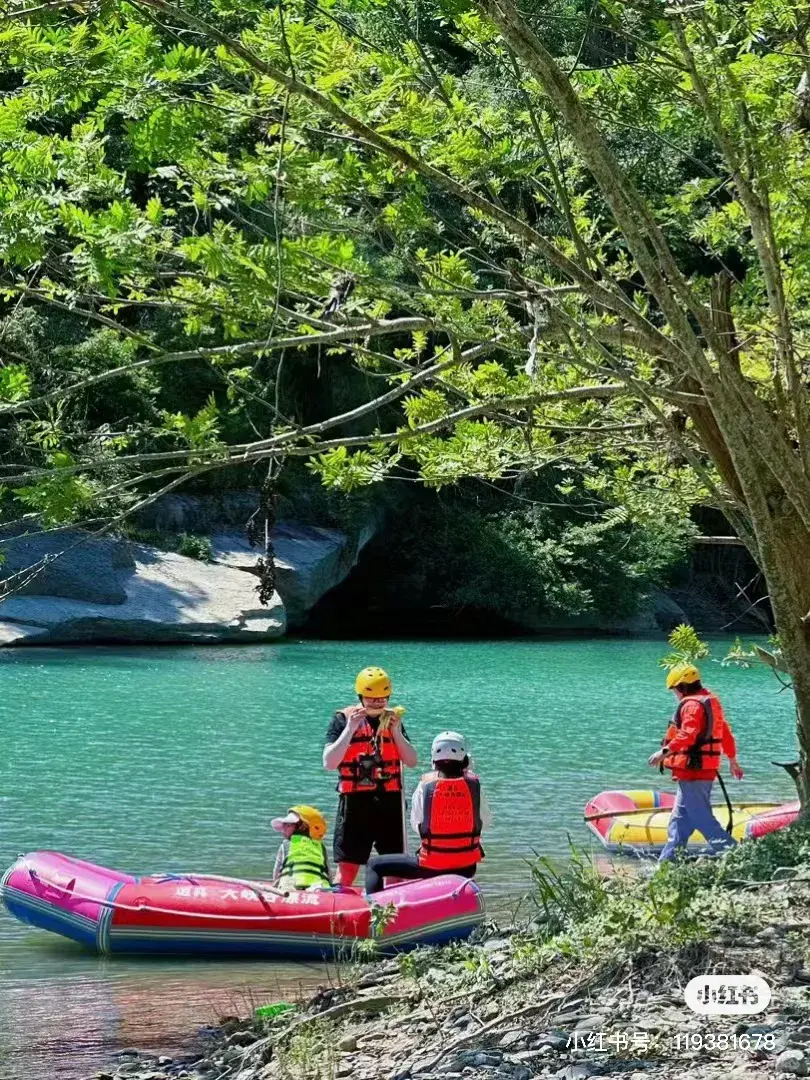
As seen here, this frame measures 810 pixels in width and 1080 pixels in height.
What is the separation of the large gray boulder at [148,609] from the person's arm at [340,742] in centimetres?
1427

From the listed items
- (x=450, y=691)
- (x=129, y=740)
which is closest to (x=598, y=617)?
(x=450, y=691)

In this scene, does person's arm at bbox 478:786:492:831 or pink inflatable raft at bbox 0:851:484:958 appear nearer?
pink inflatable raft at bbox 0:851:484:958

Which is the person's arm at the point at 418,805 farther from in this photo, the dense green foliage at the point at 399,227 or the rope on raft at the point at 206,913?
the dense green foliage at the point at 399,227

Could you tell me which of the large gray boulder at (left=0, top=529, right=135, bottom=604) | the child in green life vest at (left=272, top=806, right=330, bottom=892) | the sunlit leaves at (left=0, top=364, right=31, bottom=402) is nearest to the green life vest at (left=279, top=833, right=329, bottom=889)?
the child in green life vest at (left=272, top=806, right=330, bottom=892)

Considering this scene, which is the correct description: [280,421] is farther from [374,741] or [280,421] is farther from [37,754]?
[37,754]

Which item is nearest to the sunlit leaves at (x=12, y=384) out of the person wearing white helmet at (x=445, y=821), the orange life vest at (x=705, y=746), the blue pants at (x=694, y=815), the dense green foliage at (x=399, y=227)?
the dense green foliage at (x=399, y=227)

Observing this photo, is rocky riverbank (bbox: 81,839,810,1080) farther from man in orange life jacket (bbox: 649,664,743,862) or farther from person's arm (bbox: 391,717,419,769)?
man in orange life jacket (bbox: 649,664,743,862)

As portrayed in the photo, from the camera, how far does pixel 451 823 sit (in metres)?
6.70

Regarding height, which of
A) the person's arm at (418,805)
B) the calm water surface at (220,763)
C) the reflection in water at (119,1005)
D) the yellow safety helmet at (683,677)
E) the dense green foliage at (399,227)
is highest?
the dense green foliage at (399,227)

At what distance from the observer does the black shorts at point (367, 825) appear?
6.76 metres

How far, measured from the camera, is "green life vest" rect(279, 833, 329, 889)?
673cm

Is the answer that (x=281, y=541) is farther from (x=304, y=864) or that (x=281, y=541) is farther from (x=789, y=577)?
(x=789, y=577)

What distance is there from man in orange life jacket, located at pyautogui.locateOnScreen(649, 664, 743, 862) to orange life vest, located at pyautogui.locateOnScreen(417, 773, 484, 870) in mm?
1222

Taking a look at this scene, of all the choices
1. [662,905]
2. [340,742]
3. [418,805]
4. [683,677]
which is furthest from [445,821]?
[662,905]
